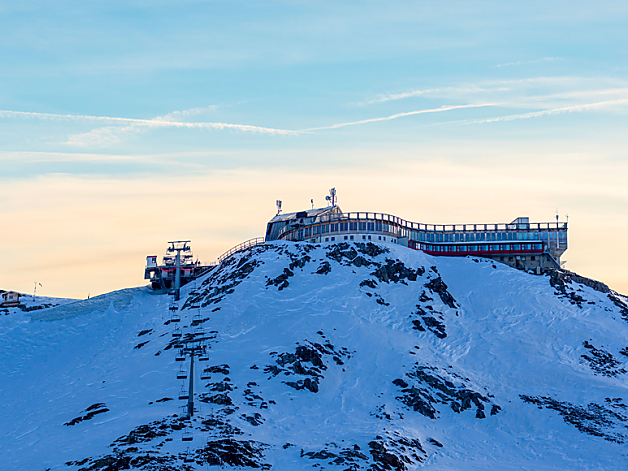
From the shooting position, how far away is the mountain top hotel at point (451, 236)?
11550 centimetres

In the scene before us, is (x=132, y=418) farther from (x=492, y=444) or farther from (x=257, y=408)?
(x=492, y=444)

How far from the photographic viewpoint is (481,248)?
122812 millimetres

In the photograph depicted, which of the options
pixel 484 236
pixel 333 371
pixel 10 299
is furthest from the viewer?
pixel 484 236

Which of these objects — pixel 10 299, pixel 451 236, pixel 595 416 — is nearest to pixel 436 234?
pixel 451 236

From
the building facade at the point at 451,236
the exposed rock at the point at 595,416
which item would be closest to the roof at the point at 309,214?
the building facade at the point at 451,236

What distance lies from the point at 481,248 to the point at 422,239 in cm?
983

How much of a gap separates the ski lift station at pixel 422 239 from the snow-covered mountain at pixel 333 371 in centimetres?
671

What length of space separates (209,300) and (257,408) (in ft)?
102

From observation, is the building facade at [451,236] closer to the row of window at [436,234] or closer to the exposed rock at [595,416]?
the row of window at [436,234]

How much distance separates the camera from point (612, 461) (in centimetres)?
6569

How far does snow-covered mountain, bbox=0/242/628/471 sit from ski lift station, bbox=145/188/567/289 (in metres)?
→ 6.71

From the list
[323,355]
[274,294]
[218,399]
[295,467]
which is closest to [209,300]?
[274,294]

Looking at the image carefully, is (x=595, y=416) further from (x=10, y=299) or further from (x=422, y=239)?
(x=10, y=299)

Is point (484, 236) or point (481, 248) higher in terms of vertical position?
point (484, 236)
